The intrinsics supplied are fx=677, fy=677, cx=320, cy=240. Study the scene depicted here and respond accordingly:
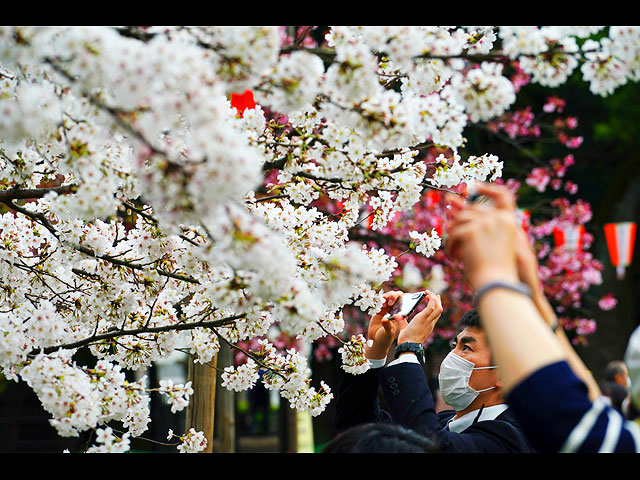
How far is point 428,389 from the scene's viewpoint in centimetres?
268

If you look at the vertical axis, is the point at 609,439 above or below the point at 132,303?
below

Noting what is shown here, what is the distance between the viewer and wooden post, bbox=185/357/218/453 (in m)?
3.92

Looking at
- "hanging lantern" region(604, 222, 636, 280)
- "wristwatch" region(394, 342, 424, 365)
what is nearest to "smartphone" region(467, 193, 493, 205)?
"wristwatch" region(394, 342, 424, 365)

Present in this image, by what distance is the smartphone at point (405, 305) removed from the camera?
283 cm

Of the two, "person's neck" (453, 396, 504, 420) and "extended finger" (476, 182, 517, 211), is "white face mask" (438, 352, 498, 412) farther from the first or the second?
"extended finger" (476, 182, 517, 211)

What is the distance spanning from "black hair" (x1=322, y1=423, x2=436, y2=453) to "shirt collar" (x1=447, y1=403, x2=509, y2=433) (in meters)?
1.34

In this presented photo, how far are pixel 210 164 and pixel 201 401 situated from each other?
272 centimetres

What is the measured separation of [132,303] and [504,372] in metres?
2.25

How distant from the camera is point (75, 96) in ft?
5.90

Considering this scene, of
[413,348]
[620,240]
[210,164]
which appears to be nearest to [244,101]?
[413,348]

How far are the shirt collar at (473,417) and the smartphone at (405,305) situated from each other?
0.54m

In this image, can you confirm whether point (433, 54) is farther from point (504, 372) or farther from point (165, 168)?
point (504, 372)
